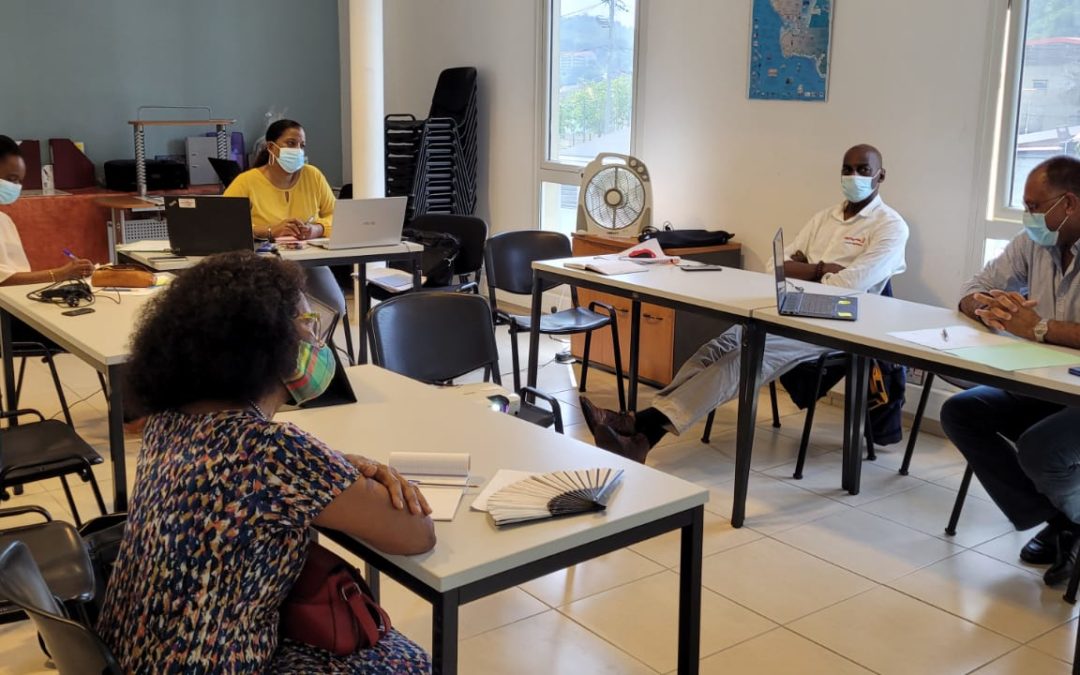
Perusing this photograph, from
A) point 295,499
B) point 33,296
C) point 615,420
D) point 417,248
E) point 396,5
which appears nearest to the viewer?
point 295,499

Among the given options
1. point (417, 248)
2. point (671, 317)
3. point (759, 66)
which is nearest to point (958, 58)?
point (759, 66)

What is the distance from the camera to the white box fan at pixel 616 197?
565 centimetres

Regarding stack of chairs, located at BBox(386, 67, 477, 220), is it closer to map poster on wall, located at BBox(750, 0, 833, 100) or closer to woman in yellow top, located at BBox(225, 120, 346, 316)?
woman in yellow top, located at BBox(225, 120, 346, 316)

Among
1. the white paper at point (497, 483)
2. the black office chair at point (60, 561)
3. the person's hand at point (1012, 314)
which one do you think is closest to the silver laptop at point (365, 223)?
the black office chair at point (60, 561)

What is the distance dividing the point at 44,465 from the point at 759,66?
3972 millimetres

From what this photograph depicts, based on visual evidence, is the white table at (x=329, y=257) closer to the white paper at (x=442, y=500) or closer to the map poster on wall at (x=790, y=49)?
the map poster on wall at (x=790, y=49)

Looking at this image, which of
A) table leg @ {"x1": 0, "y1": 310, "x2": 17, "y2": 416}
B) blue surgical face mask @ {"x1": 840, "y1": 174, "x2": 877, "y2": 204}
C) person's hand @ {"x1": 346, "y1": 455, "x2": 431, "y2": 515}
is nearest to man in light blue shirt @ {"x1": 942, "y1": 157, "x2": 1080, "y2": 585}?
blue surgical face mask @ {"x1": 840, "y1": 174, "x2": 877, "y2": 204}

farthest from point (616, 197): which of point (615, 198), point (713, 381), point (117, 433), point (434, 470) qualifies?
point (434, 470)

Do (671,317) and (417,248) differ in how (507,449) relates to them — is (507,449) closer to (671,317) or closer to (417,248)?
(417,248)

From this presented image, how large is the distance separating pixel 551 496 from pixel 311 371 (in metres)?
0.52

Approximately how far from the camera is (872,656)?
2844 mm

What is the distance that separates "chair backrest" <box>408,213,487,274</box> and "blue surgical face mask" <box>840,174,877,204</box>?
6.31 feet

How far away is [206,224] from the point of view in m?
4.41

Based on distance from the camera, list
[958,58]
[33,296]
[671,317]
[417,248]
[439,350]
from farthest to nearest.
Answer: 1. [671,317]
2. [417,248]
3. [958,58]
4. [33,296]
5. [439,350]
